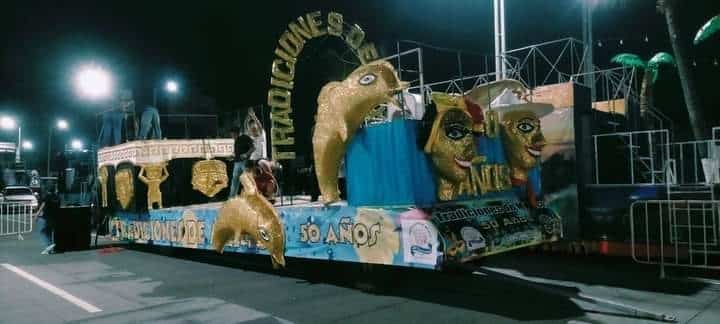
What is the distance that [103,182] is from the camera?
14320mm

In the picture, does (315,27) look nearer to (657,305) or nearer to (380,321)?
(380,321)

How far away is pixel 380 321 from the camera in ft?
20.5

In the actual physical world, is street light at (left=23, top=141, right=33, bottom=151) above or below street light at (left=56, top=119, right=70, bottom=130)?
above

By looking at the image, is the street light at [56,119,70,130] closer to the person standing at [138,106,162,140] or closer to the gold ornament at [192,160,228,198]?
the person standing at [138,106,162,140]

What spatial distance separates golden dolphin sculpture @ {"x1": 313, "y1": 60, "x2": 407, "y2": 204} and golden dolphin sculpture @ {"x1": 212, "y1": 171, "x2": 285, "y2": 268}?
1.25m

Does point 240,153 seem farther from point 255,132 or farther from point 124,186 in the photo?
point 124,186

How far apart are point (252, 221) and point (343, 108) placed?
9.09ft

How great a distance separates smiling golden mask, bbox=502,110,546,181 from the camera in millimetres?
8328

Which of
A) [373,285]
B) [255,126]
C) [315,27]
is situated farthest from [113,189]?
[373,285]

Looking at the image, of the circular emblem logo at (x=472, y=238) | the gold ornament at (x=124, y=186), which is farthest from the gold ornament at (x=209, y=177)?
the circular emblem logo at (x=472, y=238)

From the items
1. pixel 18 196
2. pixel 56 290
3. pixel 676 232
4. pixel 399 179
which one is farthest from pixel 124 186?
pixel 18 196

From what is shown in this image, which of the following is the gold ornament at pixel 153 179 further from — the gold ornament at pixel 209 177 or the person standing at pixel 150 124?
the person standing at pixel 150 124

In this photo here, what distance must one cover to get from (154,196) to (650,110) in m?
13.7

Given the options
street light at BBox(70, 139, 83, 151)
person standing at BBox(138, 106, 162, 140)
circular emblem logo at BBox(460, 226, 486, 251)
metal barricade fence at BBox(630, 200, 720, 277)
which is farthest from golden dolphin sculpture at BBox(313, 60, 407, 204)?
street light at BBox(70, 139, 83, 151)
